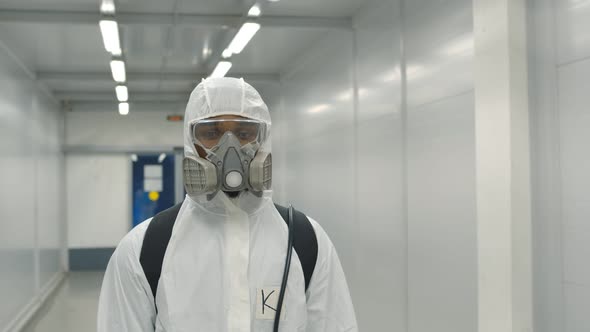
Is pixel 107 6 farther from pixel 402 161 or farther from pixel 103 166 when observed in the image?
pixel 103 166

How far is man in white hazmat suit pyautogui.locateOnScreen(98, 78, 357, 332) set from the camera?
163 centimetres

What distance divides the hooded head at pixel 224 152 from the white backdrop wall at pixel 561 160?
1636 mm

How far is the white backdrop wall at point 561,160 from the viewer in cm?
263

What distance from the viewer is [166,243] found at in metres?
1.68

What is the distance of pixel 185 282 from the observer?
1.65 m

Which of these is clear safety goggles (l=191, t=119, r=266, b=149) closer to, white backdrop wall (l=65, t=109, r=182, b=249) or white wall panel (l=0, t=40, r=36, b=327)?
white wall panel (l=0, t=40, r=36, b=327)

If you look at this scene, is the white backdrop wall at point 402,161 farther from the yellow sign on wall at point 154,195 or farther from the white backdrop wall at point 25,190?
the yellow sign on wall at point 154,195

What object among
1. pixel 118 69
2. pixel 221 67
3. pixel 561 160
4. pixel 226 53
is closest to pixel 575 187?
pixel 561 160

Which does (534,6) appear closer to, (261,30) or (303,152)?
(261,30)

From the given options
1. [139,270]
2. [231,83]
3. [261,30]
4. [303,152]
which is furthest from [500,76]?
[303,152]

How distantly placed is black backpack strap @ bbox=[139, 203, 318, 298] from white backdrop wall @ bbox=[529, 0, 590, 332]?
59.8 inches

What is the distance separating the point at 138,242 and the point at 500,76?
2093 millimetres

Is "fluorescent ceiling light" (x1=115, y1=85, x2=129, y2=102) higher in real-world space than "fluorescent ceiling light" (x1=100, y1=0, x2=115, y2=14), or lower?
lower

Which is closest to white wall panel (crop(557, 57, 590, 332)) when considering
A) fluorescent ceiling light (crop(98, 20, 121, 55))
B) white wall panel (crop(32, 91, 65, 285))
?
fluorescent ceiling light (crop(98, 20, 121, 55))
